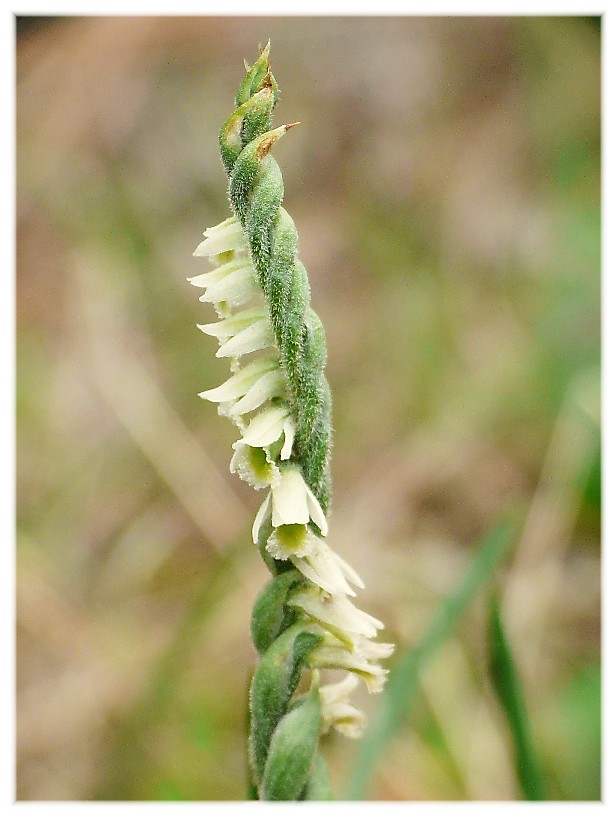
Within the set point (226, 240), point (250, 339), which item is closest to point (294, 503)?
point (250, 339)

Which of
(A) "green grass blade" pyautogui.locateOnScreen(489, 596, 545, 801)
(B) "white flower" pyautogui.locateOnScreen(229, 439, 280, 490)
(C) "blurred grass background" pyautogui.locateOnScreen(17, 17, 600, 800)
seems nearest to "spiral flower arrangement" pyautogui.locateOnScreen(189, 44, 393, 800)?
(B) "white flower" pyautogui.locateOnScreen(229, 439, 280, 490)

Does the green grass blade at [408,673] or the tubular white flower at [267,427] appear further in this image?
the green grass blade at [408,673]

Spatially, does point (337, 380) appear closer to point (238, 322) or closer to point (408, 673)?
point (408, 673)

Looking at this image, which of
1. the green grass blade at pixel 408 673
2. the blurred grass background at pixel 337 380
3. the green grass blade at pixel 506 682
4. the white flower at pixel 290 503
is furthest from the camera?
the blurred grass background at pixel 337 380

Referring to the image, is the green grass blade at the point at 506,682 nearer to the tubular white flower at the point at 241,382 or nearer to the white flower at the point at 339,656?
the white flower at the point at 339,656

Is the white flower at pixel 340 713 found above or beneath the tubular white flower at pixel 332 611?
beneath

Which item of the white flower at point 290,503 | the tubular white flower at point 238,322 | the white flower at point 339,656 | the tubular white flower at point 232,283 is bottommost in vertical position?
the white flower at point 339,656

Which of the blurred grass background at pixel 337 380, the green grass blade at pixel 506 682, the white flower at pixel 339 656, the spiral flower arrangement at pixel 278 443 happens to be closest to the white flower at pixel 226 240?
the spiral flower arrangement at pixel 278 443
